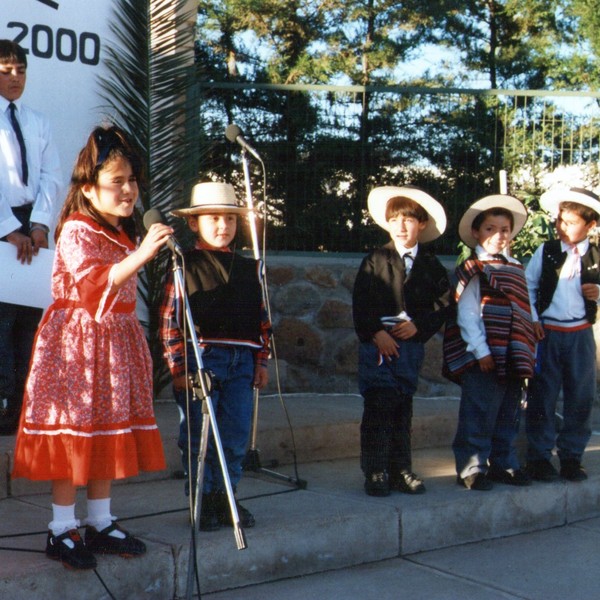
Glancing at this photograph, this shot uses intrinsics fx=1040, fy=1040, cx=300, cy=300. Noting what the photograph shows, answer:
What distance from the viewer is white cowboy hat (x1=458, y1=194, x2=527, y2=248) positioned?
17.2ft

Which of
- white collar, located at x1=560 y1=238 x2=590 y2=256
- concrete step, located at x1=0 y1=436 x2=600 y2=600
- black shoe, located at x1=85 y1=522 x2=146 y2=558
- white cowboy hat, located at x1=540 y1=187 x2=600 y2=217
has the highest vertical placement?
white cowboy hat, located at x1=540 y1=187 x2=600 y2=217

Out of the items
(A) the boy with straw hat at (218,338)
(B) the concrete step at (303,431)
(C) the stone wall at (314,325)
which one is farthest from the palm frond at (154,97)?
(A) the boy with straw hat at (218,338)

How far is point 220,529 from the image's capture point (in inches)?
165

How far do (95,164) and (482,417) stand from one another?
2.44 m

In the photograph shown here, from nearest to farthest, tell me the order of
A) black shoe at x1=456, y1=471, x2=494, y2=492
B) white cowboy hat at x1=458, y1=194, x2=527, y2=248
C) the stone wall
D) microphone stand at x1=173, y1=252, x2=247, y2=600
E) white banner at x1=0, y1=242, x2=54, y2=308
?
microphone stand at x1=173, y1=252, x2=247, y2=600 < white banner at x1=0, y1=242, x2=54, y2=308 < black shoe at x1=456, y1=471, x2=494, y2=492 < white cowboy hat at x1=458, y1=194, x2=527, y2=248 < the stone wall

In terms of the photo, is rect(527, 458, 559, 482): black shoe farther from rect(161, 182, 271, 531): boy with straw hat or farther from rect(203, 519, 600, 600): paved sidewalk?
rect(161, 182, 271, 531): boy with straw hat

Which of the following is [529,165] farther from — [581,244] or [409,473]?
[409,473]

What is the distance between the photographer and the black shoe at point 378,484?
4926 mm

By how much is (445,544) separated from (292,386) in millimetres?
2619

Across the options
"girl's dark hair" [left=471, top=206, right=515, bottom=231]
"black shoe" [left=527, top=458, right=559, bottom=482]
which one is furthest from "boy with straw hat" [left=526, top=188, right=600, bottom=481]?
"girl's dark hair" [left=471, top=206, right=515, bottom=231]

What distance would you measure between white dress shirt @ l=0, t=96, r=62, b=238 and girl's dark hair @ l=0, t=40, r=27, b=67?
194 mm

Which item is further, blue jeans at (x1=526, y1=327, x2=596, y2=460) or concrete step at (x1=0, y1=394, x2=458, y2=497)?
blue jeans at (x1=526, y1=327, x2=596, y2=460)

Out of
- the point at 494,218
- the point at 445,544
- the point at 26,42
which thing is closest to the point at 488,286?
the point at 494,218

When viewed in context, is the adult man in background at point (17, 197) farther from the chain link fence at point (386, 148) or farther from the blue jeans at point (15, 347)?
the chain link fence at point (386, 148)
